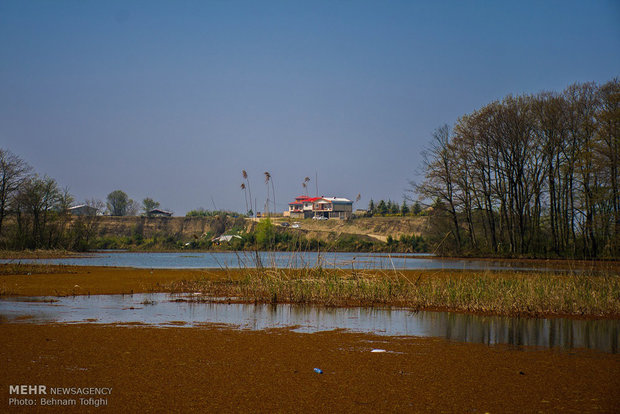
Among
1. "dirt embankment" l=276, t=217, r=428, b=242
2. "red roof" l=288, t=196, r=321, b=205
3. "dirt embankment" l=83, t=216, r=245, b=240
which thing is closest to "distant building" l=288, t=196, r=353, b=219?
"red roof" l=288, t=196, r=321, b=205

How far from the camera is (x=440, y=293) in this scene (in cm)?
1494

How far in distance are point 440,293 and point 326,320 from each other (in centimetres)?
422

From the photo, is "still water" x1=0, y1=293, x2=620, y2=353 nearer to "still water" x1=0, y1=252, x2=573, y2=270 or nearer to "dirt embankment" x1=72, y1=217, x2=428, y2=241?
"still water" x1=0, y1=252, x2=573, y2=270

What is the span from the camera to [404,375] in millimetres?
7125

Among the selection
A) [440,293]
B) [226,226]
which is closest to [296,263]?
[440,293]

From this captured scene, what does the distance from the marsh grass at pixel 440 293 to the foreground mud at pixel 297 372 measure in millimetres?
4941

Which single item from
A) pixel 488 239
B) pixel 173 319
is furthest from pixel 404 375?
pixel 488 239

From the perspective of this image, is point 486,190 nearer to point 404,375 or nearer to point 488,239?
point 488,239

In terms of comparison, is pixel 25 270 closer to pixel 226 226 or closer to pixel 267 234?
pixel 267 234

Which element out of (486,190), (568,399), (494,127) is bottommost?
(568,399)

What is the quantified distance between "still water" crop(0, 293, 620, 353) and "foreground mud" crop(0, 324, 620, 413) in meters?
1.04

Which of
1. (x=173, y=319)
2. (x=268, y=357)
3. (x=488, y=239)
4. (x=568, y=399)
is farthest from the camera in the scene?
(x=488, y=239)

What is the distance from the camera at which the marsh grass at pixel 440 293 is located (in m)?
13.6

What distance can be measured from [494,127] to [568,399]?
39.8 metres
